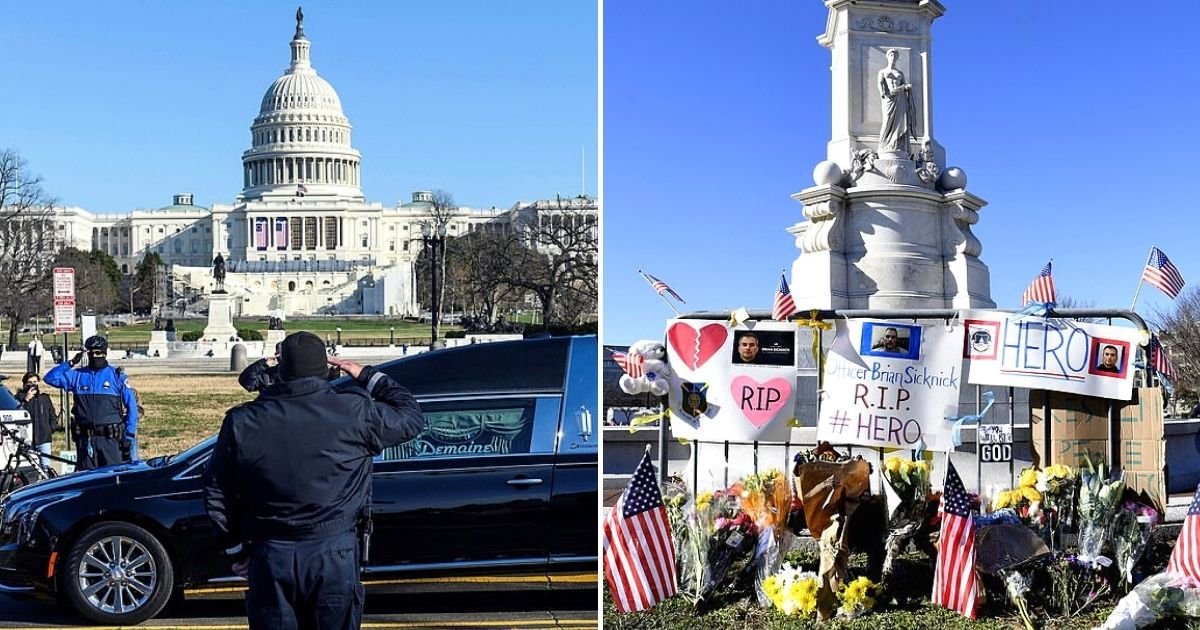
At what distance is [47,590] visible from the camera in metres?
7.29

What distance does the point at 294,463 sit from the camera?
188 inches

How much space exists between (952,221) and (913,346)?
32.7ft

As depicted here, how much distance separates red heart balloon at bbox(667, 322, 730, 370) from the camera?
7516 mm

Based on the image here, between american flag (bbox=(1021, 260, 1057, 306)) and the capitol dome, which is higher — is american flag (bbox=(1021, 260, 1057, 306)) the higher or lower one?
the lower one

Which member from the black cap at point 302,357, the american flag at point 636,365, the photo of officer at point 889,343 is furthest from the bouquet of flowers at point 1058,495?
the black cap at point 302,357

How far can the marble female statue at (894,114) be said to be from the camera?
653 inches

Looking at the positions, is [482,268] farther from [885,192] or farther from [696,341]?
[696,341]

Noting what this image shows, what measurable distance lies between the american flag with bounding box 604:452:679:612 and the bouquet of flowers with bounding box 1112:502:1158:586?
7.76 ft

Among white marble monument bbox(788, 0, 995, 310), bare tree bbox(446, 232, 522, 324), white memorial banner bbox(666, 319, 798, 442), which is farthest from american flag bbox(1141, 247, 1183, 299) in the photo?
bare tree bbox(446, 232, 522, 324)

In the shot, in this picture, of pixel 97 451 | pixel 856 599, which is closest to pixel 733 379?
pixel 856 599

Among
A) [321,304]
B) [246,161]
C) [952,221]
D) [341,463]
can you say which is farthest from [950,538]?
[246,161]

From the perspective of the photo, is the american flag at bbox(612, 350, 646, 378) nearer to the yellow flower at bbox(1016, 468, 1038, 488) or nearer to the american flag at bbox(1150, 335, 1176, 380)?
the yellow flower at bbox(1016, 468, 1038, 488)

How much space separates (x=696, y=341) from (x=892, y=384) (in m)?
1.16

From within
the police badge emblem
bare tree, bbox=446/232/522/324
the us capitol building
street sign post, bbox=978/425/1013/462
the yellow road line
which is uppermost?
the us capitol building
